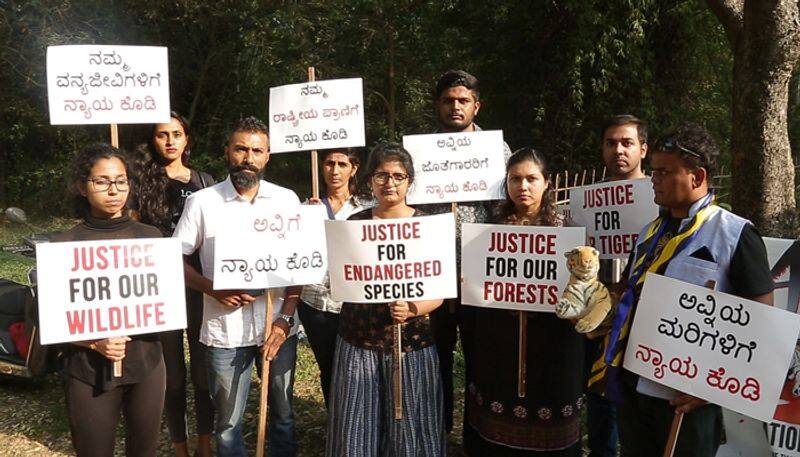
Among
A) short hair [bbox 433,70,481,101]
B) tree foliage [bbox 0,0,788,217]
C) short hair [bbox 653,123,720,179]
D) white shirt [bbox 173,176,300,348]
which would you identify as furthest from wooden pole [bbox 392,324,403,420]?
tree foliage [bbox 0,0,788,217]

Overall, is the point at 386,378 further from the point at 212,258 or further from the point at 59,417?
the point at 59,417

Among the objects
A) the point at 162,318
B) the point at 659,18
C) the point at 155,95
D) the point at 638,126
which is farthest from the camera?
the point at 659,18

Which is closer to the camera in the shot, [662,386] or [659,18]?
[662,386]

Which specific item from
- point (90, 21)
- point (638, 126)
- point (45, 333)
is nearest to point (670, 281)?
point (638, 126)

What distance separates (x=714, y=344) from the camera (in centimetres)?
237

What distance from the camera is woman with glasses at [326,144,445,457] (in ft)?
10.0

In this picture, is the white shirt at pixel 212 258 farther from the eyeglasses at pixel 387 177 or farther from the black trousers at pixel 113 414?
the eyeglasses at pixel 387 177

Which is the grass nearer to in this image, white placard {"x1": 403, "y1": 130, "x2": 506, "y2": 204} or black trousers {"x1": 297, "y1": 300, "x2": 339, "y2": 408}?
black trousers {"x1": 297, "y1": 300, "x2": 339, "y2": 408}

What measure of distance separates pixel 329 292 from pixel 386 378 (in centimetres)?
79

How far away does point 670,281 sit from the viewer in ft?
7.86

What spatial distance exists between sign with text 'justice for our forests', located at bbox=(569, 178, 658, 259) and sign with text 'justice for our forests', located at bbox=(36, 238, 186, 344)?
7.54ft

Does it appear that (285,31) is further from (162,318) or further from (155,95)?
(162,318)

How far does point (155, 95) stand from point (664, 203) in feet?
10.1

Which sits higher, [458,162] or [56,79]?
[56,79]
